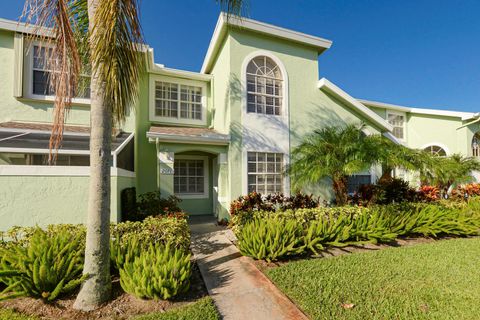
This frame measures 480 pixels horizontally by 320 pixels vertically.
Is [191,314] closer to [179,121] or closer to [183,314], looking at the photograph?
[183,314]

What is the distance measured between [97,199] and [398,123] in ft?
71.1

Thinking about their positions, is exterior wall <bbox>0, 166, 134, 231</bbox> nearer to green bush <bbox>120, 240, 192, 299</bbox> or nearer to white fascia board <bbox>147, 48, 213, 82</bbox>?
green bush <bbox>120, 240, 192, 299</bbox>

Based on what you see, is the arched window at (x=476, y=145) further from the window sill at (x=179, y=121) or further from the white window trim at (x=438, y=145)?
the window sill at (x=179, y=121)

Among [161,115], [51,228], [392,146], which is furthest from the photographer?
[161,115]

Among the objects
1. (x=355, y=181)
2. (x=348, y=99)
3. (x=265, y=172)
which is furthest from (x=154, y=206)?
(x=348, y=99)

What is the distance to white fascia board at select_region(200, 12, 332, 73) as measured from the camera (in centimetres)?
1062

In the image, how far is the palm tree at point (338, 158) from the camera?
28.0 feet

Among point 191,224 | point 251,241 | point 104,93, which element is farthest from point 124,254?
point 191,224

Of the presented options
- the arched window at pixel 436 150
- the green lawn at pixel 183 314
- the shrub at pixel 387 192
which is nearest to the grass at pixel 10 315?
the green lawn at pixel 183 314

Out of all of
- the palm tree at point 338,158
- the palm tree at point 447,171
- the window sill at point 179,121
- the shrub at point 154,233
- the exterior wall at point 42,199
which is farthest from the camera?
the window sill at point 179,121

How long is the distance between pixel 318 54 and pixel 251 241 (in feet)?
36.8

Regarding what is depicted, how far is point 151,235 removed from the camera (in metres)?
5.74

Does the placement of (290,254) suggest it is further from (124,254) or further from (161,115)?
(161,115)

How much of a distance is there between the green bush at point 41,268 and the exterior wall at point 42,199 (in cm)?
146
